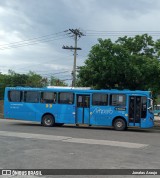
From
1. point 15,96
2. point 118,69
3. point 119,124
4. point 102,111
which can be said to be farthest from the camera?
point 118,69

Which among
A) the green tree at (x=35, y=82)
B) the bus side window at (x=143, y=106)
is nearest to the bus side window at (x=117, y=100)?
the bus side window at (x=143, y=106)

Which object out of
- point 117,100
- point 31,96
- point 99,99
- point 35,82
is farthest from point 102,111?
point 35,82

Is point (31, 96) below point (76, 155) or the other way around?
the other way around

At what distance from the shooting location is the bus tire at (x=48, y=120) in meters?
26.3

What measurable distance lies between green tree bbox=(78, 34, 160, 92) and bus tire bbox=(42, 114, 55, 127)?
17.4 ft

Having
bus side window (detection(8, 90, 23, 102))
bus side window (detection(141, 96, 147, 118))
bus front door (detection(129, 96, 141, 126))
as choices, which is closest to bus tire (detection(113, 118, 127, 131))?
bus front door (detection(129, 96, 141, 126))

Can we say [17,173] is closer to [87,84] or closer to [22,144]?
[22,144]

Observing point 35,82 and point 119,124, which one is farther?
point 35,82

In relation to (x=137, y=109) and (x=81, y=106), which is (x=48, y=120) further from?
(x=137, y=109)

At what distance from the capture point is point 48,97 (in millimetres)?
26562

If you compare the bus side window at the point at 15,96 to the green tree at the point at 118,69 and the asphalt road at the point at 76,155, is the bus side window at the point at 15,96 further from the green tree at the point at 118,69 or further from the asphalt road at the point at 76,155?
the asphalt road at the point at 76,155

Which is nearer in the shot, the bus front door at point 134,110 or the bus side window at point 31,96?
the bus front door at point 134,110

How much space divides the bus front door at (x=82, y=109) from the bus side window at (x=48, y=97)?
1.76 metres

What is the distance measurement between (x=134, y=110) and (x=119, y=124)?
4.42ft
